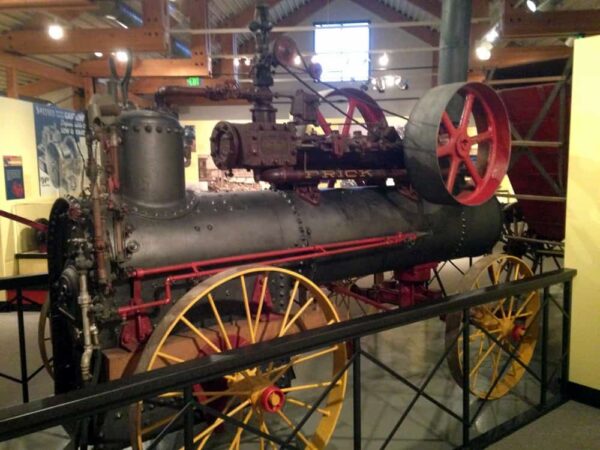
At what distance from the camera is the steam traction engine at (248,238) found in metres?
2.70

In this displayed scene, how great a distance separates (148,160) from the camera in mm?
3031

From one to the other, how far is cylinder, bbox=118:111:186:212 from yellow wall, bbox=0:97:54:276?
4688 mm

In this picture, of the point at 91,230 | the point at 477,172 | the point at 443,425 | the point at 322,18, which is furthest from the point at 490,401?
the point at 322,18

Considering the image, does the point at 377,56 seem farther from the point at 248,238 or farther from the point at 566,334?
the point at 248,238

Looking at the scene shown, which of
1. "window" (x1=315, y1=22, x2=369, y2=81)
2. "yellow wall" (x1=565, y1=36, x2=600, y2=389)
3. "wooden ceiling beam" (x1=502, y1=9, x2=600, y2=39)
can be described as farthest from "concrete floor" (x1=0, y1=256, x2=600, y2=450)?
"window" (x1=315, y1=22, x2=369, y2=81)

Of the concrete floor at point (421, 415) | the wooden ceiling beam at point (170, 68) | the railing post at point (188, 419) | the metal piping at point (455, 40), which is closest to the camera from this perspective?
the railing post at point (188, 419)

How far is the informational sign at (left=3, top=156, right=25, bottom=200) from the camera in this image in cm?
688

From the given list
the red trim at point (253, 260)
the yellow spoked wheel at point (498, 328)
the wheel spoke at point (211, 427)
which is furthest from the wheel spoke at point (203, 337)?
the yellow spoked wheel at point (498, 328)

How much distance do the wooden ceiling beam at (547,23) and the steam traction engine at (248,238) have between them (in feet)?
12.2

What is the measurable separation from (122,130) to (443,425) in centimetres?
279

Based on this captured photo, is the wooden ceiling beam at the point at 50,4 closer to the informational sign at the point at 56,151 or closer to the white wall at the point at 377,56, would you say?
the informational sign at the point at 56,151

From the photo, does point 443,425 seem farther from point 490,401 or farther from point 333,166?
point 333,166

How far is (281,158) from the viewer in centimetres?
349

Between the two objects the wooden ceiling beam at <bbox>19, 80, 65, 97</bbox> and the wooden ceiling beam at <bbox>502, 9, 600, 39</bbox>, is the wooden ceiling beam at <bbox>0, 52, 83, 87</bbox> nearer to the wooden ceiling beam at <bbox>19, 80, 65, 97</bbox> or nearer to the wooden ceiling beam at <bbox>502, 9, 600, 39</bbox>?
the wooden ceiling beam at <bbox>19, 80, 65, 97</bbox>
